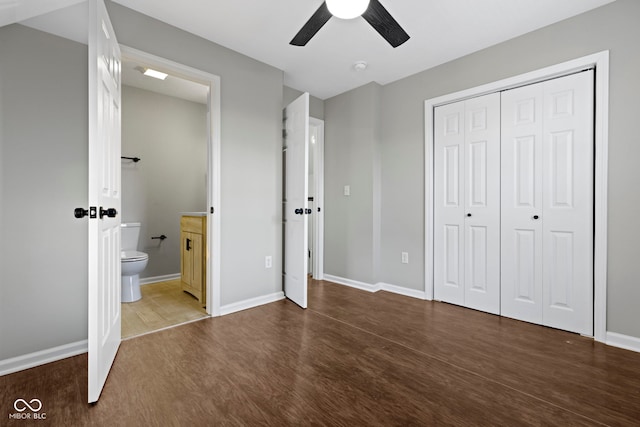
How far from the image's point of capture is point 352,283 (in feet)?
12.0

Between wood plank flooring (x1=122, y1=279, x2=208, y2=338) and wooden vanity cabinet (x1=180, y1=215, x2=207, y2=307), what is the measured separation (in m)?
0.12

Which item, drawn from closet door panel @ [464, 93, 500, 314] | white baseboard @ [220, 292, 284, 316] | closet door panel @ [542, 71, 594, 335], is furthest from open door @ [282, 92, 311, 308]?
closet door panel @ [542, 71, 594, 335]

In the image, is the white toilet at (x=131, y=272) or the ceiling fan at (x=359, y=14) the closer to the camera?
the ceiling fan at (x=359, y=14)

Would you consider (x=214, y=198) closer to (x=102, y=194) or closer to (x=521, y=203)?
(x=102, y=194)

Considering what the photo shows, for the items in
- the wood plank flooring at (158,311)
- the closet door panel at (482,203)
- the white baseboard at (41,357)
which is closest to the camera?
the white baseboard at (41,357)

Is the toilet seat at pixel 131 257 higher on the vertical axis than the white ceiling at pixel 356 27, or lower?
lower

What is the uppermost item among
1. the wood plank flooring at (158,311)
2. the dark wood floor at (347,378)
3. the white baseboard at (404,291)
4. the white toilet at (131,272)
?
the white toilet at (131,272)

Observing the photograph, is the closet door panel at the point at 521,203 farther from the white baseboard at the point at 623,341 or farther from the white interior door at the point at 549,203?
the white baseboard at the point at 623,341

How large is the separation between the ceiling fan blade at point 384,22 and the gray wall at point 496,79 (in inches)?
51.1

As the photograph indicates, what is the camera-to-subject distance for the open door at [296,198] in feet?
9.20

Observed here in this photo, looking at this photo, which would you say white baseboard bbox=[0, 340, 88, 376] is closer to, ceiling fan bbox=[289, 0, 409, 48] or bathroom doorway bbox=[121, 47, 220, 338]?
bathroom doorway bbox=[121, 47, 220, 338]

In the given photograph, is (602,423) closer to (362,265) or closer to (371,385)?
(371,385)

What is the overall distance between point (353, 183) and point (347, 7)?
220 centimetres

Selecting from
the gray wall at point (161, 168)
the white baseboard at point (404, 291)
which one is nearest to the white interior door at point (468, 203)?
the white baseboard at point (404, 291)
